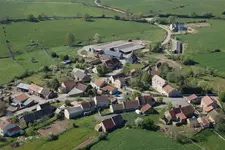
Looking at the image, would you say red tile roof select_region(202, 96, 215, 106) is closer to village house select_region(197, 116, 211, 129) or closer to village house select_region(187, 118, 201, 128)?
village house select_region(197, 116, 211, 129)

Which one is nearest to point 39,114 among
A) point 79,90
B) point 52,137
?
point 52,137

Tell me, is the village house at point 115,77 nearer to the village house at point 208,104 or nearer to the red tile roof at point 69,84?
the red tile roof at point 69,84

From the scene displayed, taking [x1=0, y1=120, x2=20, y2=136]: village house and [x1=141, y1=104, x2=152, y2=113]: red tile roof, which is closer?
[x1=0, y1=120, x2=20, y2=136]: village house

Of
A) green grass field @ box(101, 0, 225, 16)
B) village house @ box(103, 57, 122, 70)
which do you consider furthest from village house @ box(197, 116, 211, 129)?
green grass field @ box(101, 0, 225, 16)

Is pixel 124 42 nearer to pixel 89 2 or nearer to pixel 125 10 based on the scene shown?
pixel 125 10

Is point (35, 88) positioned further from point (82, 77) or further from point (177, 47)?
point (177, 47)

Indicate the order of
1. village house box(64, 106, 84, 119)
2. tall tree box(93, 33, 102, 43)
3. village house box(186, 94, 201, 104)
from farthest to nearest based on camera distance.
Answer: tall tree box(93, 33, 102, 43)
village house box(186, 94, 201, 104)
village house box(64, 106, 84, 119)

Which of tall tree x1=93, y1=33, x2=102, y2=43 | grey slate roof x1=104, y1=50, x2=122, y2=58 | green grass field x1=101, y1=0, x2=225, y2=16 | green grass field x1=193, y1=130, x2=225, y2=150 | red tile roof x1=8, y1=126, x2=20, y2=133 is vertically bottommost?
green grass field x1=193, y1=130, x2=225, y2=150
